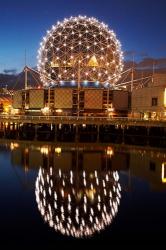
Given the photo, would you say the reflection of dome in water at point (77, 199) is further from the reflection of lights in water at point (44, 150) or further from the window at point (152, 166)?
the reflection of lights in water at point (44, 150)

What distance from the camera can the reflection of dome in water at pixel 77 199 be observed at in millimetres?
14516

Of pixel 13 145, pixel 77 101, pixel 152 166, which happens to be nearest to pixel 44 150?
pixel 13 145

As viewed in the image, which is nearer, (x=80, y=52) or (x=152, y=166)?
(x=152, y=166)

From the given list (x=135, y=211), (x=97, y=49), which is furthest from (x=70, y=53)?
(x=135, y=211)

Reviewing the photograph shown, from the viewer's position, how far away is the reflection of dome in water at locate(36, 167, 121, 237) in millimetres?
14516

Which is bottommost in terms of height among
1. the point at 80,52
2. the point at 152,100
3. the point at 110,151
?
the point at 110,151

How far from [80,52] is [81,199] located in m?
43.4

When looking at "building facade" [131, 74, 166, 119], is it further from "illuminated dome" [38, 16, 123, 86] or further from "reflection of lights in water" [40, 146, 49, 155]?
"reflection of lights in water" [40, 146, 49, 155]

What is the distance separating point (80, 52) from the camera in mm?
59031

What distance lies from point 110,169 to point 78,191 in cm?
667

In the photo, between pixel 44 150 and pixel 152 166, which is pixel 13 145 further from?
pixel 152 166

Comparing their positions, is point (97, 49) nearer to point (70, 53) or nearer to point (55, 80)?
point (70, 53)

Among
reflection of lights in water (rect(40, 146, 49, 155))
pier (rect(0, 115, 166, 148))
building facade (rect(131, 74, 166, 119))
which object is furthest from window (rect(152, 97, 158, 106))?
reflection of lights in water (rect(40, 146, 49, 155))

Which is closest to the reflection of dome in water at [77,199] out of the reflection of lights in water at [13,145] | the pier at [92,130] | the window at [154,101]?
the reflection of lights in water at [13,145]
